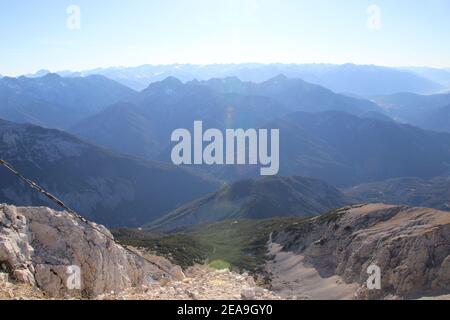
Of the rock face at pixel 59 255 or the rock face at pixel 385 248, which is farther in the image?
the rock face at pixel 385 248

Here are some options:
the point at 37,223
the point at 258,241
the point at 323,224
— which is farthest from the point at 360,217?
the point at 37,223

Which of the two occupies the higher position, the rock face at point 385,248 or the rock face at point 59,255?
the rock face at point 59,255

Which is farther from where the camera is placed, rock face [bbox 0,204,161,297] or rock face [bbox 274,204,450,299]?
rock face [bbox 274,204,450,299]

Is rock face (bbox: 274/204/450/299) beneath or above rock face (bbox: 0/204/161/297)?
beneath
